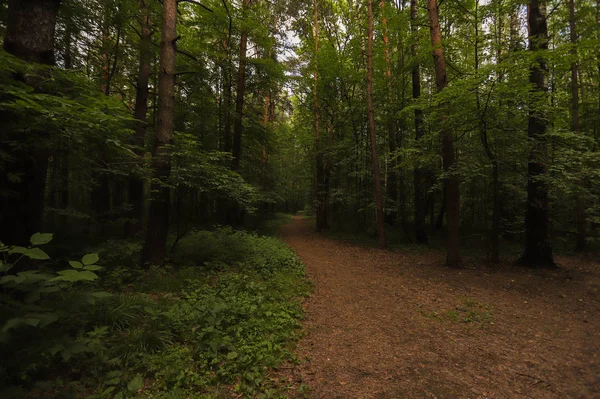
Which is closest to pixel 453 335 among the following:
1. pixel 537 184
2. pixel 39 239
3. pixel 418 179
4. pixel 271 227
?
pixel 39 239

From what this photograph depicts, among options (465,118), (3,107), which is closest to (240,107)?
(465,118)

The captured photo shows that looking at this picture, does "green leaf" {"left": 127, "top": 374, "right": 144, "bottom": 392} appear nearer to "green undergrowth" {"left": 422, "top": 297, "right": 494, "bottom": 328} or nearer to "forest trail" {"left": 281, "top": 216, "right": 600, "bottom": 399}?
"forest trail" {"left": 281, "top": 216, "right": 600, "bottom": 399}

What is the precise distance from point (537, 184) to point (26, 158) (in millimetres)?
12104

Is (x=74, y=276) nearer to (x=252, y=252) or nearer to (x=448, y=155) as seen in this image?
(x=252, y=252)

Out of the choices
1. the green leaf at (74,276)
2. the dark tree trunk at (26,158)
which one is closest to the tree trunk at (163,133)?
the dark tree trunk at (26,158)

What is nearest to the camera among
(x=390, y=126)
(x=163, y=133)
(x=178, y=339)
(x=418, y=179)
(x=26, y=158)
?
(x=26, y=158)

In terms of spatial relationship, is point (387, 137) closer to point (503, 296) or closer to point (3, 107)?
point (503, 296)

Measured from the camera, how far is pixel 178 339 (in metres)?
3.62

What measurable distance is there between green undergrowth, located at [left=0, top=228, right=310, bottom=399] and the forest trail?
527 millimetres

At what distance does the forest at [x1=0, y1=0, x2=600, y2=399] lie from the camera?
2951 mm

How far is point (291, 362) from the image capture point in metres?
3.56

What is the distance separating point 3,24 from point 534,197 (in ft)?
45.8

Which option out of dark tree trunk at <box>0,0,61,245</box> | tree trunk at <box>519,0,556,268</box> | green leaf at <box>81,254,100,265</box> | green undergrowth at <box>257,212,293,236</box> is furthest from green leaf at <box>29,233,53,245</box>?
green undergrowth at <box>257,212,293,236</box>

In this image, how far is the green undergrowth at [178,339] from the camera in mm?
2740
